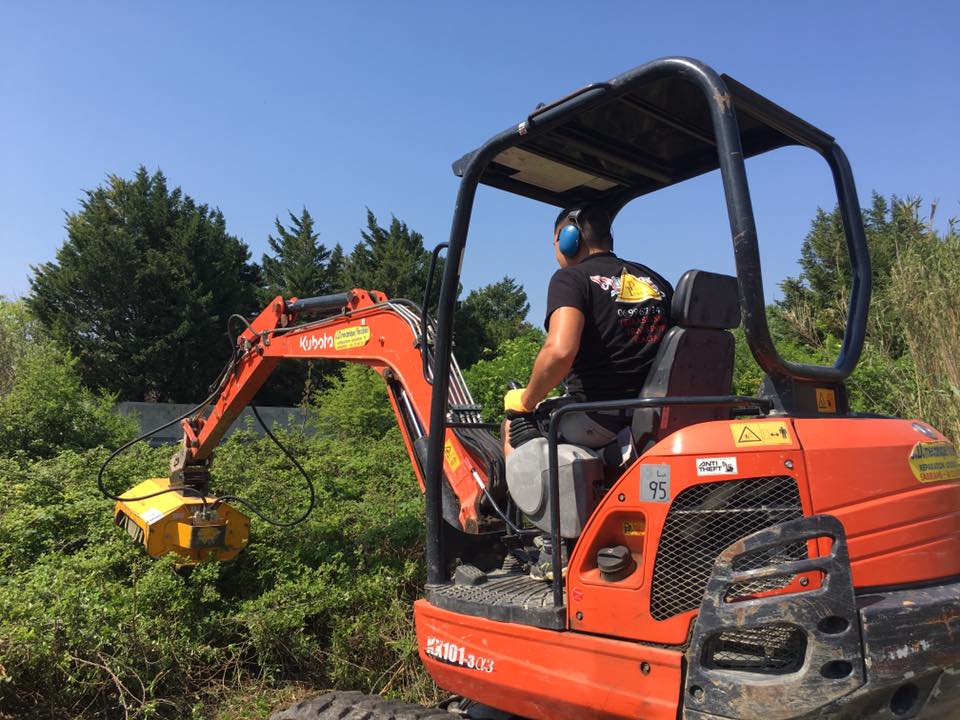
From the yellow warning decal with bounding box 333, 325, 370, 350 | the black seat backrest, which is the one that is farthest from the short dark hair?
the yellow warning decal with bounding box 333, 325, 370, 350

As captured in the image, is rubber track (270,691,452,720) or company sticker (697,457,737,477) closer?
company sticker (697,457,737,477)

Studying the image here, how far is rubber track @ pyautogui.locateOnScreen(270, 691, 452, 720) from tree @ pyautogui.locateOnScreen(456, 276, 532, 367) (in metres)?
26.3

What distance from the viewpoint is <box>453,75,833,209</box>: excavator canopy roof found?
2.90 metres

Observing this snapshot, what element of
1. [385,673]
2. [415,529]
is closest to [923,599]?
[385,673]

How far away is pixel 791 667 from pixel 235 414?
480 centimetres

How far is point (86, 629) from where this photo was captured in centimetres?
435

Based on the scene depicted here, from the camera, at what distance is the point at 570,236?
11.0ft

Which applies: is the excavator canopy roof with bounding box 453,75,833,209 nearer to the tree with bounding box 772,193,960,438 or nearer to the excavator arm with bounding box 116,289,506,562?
the excavator arm with bounding box 116,289,506,562

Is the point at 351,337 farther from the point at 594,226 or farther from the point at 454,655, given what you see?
the point at 454,655

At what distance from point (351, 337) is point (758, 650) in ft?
11.1

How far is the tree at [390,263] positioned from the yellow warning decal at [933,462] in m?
Answer: 36.5

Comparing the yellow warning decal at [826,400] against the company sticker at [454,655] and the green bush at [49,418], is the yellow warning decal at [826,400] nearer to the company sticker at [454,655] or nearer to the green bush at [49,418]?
the company sticker at [454,655]

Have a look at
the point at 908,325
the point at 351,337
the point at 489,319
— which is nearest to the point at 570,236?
the point at 351,337

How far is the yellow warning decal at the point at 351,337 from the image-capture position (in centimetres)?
490
